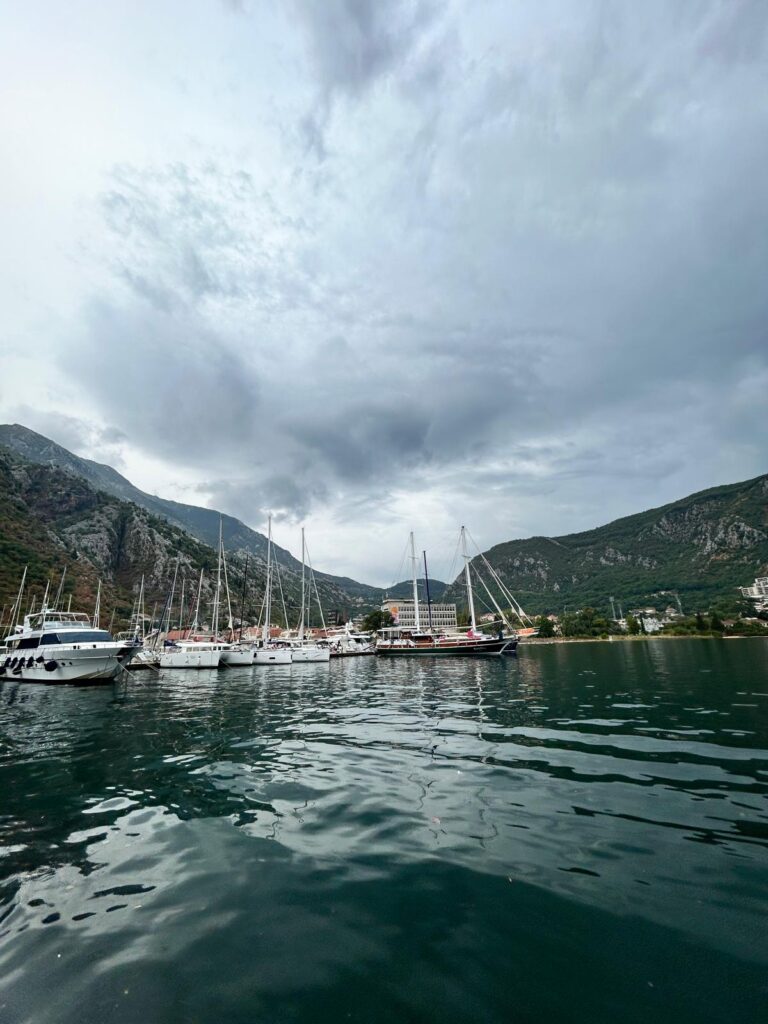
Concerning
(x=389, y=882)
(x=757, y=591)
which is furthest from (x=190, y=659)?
(x=757, y=591)

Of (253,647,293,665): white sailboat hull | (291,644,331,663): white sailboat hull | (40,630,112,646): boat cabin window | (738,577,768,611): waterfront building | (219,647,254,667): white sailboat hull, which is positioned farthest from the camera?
(738,577,768,611): waterfront building

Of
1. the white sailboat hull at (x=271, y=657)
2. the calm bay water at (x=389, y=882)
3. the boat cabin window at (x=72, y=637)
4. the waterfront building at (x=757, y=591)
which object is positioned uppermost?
the waterfront building at (x=757, y=591)

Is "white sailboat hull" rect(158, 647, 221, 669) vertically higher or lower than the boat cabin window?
lower

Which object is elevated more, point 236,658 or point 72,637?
point 72,637

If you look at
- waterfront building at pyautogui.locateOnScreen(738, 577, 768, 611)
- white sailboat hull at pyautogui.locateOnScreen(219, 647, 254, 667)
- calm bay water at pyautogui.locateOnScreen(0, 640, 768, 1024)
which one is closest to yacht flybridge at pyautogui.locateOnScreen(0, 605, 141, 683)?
white sailboat hull at pyautogui.locateOnScreen(219, 647, 254, 667)

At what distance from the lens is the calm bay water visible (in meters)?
4.02

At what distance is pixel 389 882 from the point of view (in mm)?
6051

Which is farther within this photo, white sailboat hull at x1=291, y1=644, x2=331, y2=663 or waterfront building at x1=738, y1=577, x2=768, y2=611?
waterfront building at x1=738, y1=577, x2=768, y2=611

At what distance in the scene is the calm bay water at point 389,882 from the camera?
13.2 ft

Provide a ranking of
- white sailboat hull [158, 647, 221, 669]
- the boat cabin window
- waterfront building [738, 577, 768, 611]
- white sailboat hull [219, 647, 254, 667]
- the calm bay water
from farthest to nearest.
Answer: waterfront building [738, 577, 768, 611]
white sailboat hull [219, 647, 254, 667]
white sailboat hull [158, 647, 221, 669]
the boat cabin window
the calm bay water

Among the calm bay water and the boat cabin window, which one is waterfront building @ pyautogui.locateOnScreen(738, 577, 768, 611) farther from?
the boat cabin window

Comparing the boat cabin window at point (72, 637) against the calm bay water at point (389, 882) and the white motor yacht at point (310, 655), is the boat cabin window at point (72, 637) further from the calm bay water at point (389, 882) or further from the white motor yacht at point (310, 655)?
the calm bay water at point (389, 882)

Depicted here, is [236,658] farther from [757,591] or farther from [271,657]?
[757,591]

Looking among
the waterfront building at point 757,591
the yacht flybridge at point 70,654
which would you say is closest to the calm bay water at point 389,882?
the yacht flybridge at point 70,654
